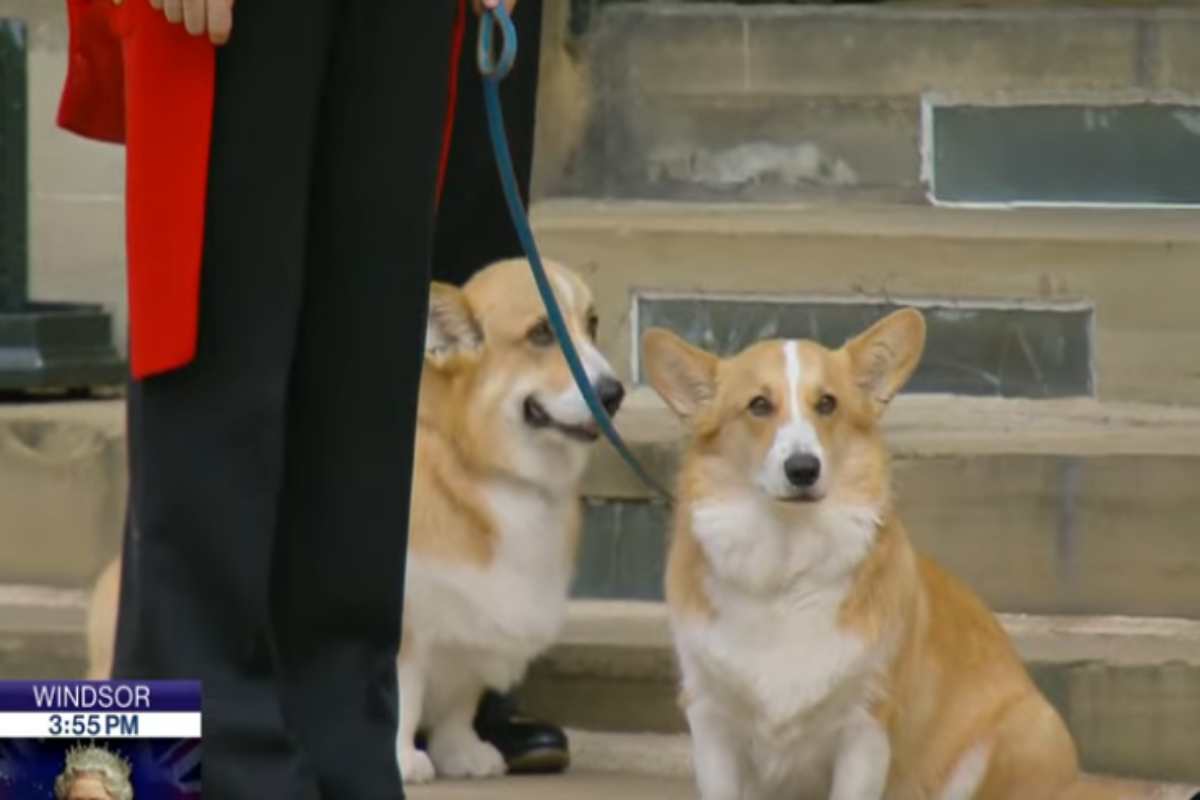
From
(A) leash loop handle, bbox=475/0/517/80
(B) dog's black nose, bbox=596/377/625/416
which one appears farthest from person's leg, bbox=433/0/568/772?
(A) leash loop handle, bbox=475/0/517/80

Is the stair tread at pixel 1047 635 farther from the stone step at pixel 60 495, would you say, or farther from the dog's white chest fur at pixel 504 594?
the stone step at pixel 60 495

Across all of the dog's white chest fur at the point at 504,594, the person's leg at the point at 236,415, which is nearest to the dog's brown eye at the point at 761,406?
the dog's white chest fur at the point at 504,594

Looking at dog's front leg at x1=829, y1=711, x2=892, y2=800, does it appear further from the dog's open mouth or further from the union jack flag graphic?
the union jack flag graphic

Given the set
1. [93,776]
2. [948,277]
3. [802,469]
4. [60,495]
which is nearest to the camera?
[93,776]

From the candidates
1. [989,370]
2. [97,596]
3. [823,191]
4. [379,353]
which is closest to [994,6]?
[823,191]

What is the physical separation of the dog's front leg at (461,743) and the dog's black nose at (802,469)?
783 mm

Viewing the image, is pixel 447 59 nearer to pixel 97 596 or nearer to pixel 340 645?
pixel 340 645

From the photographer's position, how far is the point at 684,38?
5527 mm

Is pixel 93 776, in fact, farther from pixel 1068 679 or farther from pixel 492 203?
pixel 1068 679

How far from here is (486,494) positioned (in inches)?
173

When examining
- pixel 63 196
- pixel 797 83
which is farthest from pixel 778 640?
pixel 63 196

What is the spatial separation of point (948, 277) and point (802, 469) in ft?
3.97

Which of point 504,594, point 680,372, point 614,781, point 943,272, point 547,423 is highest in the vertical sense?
point 943,272

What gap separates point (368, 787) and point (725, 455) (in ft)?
3.24
